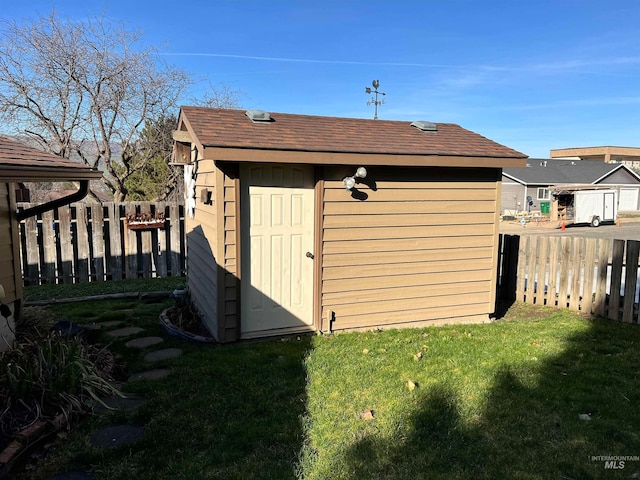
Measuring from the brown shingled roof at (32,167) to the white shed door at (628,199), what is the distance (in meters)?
45.0

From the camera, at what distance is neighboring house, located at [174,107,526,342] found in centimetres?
525

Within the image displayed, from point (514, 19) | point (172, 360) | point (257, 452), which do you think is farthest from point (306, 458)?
point (514, 19)

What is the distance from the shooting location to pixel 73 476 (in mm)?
2811

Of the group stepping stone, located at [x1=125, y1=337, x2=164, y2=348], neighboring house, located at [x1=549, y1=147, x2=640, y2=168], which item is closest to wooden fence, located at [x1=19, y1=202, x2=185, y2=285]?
stepping stone, located at [x1=125, y1=337, x2=164, y2=348]

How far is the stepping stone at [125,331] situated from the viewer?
5.72 m

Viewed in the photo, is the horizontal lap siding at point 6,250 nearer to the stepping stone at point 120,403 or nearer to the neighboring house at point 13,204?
the neighboring house at point 13,204

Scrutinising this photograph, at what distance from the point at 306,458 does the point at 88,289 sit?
6.75 meters

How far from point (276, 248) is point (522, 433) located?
327 cm

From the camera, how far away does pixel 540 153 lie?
229 ft

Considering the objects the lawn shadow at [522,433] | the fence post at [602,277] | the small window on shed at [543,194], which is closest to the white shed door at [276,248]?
the lawn shadow at [522,433]

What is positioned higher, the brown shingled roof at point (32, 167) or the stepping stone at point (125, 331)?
the brown shingled roof at point (32, 167)

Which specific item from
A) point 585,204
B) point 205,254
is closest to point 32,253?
point 205,254

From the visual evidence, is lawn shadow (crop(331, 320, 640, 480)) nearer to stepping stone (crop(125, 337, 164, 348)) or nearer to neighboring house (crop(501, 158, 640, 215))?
stepping stone (crop(125, 337, 164, 348))

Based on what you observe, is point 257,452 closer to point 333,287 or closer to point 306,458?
point 306,458
